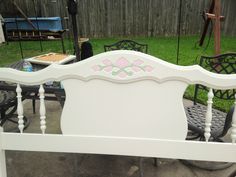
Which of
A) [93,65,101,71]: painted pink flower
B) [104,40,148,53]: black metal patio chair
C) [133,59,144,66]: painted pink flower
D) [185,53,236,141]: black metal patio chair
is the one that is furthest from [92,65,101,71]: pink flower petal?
[104,40,148,53]: black metal patio chair

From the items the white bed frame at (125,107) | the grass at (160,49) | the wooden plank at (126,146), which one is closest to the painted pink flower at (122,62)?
the white bed frame at (125,107)

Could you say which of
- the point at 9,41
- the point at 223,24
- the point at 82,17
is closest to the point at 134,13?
the point at 82,17

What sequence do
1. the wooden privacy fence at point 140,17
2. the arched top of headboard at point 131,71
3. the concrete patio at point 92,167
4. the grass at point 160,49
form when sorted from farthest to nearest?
the wooden privacy fence at point 140,17 → the grass at point 160,49 → the concrete patio at point 92,167 → the arched top of headboard at point 131,71

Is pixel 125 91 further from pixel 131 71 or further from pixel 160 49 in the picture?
pixel 160 49

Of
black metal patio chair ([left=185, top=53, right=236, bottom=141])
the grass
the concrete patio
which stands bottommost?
the concrete patio

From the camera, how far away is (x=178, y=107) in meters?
1.25

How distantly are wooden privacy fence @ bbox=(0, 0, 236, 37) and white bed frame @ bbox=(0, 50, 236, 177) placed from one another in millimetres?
7566

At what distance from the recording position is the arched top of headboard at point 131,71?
118 cm

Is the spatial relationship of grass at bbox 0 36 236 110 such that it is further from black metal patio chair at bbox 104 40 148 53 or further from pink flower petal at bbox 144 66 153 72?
pink flower petal at bbox 144 66 153 72

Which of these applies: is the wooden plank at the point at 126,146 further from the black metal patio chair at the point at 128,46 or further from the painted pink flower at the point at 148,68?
the black metal patio chair at the point at 128,46

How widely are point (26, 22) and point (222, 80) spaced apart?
867 centimetres

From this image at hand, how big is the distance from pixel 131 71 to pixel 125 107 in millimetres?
194

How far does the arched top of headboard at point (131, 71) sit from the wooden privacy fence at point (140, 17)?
7604 millimetres

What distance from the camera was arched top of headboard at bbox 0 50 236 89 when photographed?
1176 millimetres
